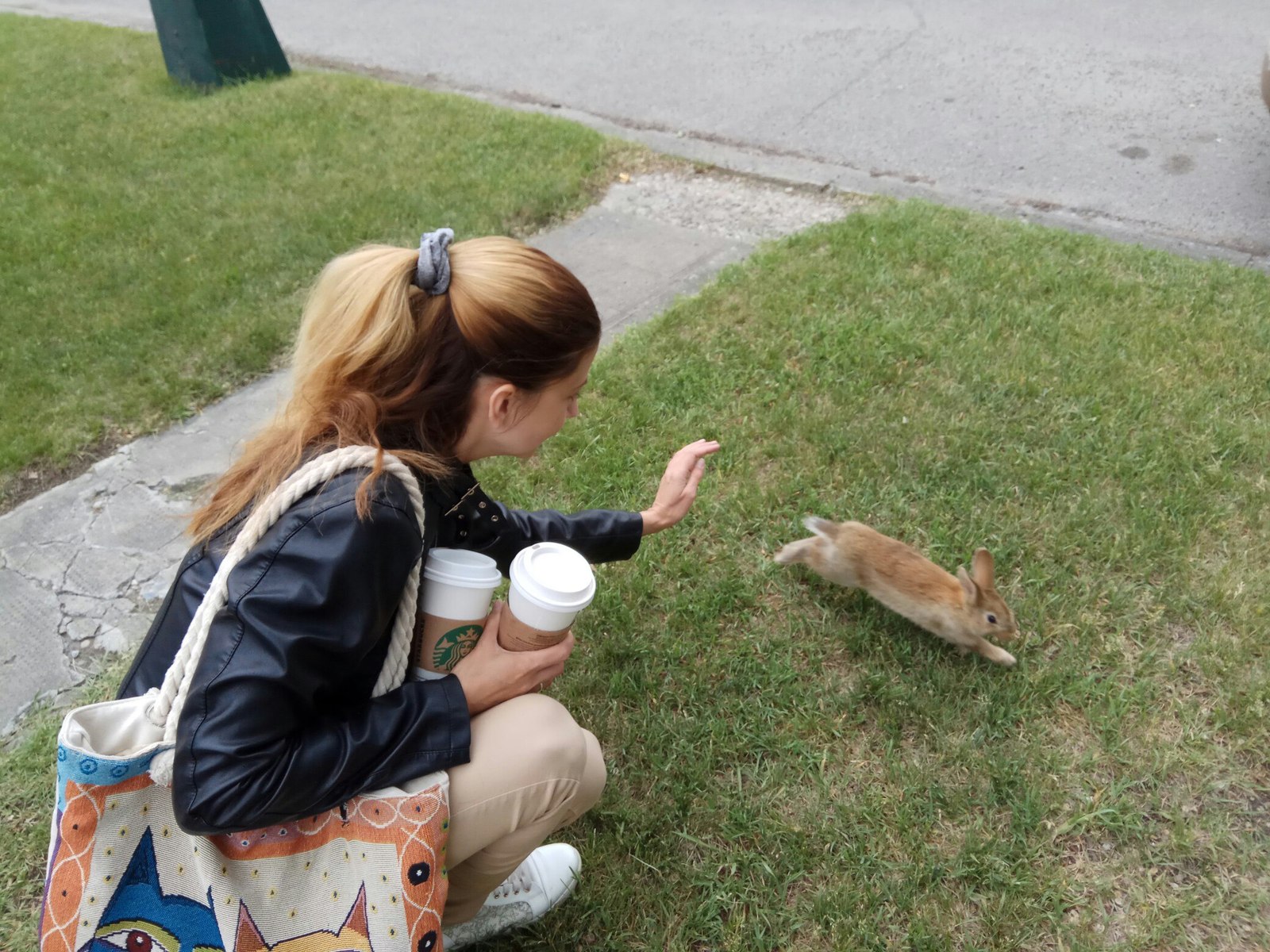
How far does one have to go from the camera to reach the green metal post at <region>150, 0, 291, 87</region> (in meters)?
6.73

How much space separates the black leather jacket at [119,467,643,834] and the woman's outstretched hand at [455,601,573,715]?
7 cm

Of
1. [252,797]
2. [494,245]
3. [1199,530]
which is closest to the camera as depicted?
[252,797]

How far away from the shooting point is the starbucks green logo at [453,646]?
165cm

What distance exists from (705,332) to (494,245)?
238 centimetres

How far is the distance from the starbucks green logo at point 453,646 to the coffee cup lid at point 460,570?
0.32 ft

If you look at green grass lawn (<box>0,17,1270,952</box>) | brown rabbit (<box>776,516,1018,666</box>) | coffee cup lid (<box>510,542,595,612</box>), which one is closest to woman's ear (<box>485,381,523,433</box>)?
coffee cup lid (<box>510,542,595,612</box>)

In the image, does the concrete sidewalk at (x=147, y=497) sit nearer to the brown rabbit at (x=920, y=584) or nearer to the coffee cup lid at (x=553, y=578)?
the coffee cup lid at (x=553, y=578)

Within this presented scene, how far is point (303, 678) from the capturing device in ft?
4.47

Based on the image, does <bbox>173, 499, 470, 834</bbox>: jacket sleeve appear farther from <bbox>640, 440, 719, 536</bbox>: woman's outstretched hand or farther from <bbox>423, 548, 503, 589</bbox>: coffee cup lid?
<bbox>640, 440, 719, 536</bbox>: woman's outstretched hand

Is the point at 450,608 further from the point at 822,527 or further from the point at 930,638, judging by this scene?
the point at 930,638

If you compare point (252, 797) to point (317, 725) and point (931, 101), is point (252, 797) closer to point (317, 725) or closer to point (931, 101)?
point (317, 725)

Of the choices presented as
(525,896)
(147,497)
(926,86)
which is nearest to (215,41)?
(147,497)

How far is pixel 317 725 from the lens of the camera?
1.45m

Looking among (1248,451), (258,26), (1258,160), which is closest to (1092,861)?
(1248,451)
